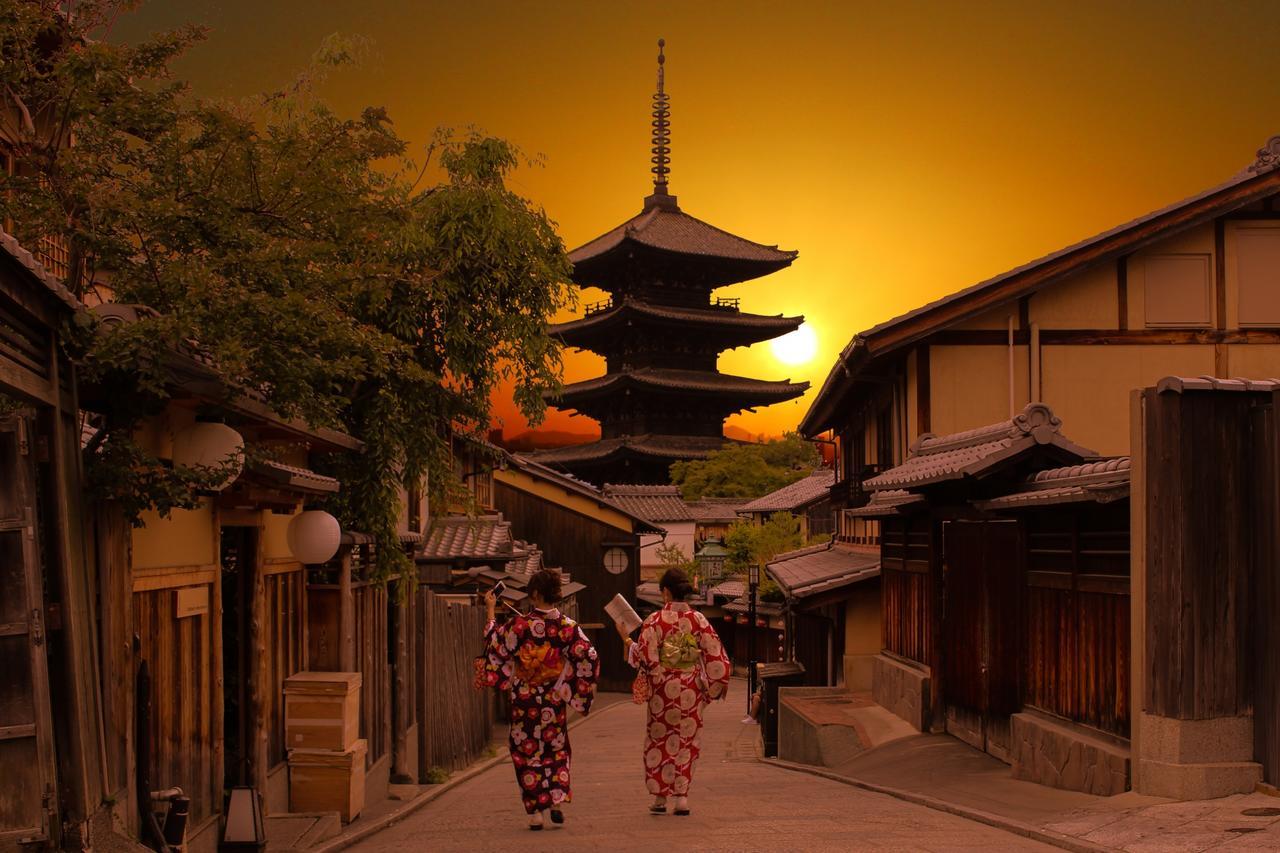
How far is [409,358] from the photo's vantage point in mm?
12820

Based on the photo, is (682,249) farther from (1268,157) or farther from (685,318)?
(1268,157)

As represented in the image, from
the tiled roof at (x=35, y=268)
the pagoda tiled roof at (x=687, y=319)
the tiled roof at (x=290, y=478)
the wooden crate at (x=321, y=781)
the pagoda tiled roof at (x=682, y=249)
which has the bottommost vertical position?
the wooden crate at (x=321, y=781)

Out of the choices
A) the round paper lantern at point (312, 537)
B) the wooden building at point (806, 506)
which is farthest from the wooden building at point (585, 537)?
the round paper lantern at point (312, 537)

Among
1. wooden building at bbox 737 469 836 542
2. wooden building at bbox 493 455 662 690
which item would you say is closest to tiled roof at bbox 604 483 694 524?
wooden building at bbox 737 469 836 542

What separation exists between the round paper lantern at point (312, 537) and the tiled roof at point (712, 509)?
4620 centimetres

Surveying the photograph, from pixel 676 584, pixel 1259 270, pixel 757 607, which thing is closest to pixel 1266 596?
pixel 676 584

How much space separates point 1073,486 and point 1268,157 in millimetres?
9227

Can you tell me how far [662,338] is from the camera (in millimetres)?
54594

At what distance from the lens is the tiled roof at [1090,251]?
57.1 ft

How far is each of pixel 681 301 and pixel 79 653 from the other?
49925 mm

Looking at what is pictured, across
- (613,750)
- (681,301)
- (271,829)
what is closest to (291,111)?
(271,829)

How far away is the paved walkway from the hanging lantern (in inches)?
104

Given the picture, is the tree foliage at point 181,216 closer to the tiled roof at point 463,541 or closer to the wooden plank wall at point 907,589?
the wooden plank wall at point 907,589

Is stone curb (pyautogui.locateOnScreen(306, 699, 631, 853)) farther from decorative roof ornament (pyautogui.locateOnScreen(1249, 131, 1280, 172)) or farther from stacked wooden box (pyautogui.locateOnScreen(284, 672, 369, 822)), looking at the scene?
decorative roof ornament (pyautogui.locateOnScreen(1249, 131, 1280, 172))
